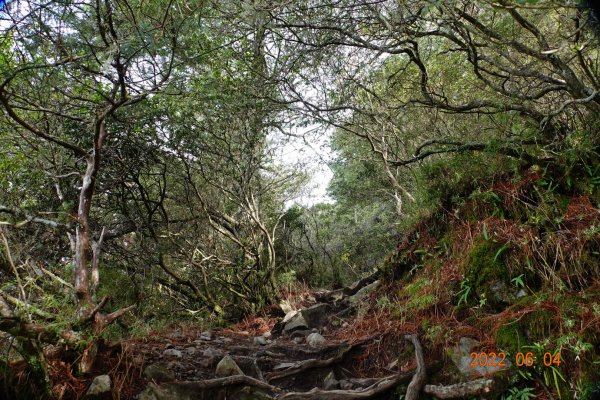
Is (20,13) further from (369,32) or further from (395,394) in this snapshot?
(395,394)

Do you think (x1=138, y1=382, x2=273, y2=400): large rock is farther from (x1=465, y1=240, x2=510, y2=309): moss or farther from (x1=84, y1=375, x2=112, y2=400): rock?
(x1=465, y1=240, x2=510, y2=309): moss

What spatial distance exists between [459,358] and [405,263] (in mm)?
2437

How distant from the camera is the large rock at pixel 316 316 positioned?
644 cm

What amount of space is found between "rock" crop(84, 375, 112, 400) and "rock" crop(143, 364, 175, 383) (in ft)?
1.54

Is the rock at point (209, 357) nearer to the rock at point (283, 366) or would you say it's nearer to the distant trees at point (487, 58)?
the rock at point (283, 366)

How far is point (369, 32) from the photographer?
5430mm

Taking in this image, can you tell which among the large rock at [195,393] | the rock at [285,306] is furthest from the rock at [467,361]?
the rock at [285,306]

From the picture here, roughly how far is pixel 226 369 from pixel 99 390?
132cm

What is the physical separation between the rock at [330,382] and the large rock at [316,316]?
7.65 feet

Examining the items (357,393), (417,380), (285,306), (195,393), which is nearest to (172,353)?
(195,393)

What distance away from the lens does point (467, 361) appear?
315 cm

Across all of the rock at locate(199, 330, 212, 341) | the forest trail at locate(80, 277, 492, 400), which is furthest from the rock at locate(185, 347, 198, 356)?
the rock at locate(199, 330, 212, 341)

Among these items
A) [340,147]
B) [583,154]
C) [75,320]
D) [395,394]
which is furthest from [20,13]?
[340,147]

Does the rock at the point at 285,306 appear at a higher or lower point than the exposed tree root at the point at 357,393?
lower
